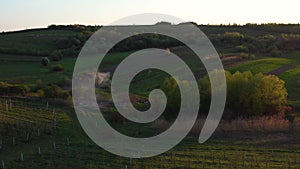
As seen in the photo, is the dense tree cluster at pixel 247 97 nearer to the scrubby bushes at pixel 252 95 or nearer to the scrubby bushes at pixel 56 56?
the scrubby bushes at pixel 252 95

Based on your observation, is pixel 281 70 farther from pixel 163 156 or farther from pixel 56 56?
pixel 56 56

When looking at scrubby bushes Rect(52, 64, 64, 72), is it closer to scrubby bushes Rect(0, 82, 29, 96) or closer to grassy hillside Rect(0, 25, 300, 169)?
grassy hillside Rect(0, 25, 300, 169)

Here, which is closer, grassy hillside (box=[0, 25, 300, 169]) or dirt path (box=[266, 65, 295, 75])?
grassy hillside (box=[0, 25, 300, 169])

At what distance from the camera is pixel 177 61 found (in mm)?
72750

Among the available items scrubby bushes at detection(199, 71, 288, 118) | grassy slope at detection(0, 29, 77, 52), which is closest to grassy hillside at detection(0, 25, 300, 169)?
scrubby bushes at detection(199, 71, 288, 118)

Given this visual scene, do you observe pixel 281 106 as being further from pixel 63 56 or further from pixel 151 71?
pixel 63 56

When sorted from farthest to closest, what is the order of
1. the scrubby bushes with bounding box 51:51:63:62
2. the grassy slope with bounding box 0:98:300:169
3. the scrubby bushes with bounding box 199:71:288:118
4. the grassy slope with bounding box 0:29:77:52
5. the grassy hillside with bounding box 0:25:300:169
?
the grassy slope with bounding box 0:29:77:52
the scrubby bushes with bounding box 51:51:63:62
the scrubby bushes with bounding box 199:71:288:118
the grassy hillside with bounding box 0:25:300:169
the grassy slope with bounding box 0:98:300:169

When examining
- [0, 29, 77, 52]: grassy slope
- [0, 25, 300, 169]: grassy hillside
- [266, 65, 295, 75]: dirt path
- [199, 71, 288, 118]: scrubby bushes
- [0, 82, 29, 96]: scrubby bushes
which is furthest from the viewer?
[0, 29, 77, 52]: grassy slope

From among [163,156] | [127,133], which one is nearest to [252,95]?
[127,133]

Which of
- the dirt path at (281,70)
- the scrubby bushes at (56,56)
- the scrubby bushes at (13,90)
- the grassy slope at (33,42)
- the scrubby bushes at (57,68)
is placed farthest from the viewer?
the grassy slope at (33,42)

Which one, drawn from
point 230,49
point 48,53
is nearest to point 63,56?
point 48,53

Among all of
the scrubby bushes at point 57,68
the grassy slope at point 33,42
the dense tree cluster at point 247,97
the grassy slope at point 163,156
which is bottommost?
the grassy slope at point 163,156

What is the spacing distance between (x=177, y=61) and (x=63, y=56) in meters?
27.0

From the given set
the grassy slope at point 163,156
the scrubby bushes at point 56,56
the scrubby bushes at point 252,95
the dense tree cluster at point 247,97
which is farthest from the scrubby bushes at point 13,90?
the scrubby bushes at point 56,56
